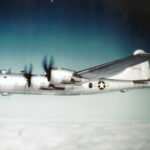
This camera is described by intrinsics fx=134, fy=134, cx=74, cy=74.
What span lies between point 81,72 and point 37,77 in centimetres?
249

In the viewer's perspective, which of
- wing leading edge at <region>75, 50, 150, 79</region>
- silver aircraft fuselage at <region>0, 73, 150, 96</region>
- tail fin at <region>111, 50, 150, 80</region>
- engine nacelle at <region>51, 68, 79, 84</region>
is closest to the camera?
wing leading edge at <region>75, 50, 150, 79</region>

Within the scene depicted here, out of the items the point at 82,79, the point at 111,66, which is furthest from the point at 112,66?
the point at 82,79

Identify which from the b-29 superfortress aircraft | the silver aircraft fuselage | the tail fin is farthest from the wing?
the tail fin

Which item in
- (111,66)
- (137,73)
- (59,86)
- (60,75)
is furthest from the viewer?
(137,73)

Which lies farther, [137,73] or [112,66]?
[137,73]

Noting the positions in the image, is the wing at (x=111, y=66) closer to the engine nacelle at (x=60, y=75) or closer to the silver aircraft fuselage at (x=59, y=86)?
the engine nacelle at (x=60, y=75)

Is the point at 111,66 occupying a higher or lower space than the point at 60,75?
higher

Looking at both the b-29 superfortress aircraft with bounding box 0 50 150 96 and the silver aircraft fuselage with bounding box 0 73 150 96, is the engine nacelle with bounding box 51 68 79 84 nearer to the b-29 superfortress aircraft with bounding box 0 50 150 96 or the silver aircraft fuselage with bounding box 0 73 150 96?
the b-29 superfortress aircraft with bounding box 0 50 150 96

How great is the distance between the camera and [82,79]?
7160 mm

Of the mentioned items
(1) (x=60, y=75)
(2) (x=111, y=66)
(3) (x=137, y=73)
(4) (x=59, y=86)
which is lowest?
(4) (x=59, y=86)

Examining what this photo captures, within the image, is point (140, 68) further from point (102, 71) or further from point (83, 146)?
point (83, 146)

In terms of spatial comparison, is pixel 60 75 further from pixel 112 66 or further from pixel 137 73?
pixel 137 73

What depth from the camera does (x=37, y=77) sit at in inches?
289

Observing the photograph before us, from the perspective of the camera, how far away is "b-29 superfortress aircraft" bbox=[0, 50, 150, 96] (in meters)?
6.37
